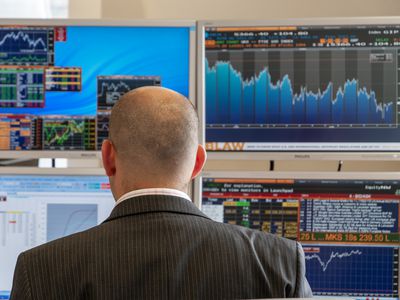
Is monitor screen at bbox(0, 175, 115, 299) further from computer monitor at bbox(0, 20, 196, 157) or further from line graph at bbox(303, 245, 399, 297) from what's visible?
line graph at bbox(303, 245, 399, 297)

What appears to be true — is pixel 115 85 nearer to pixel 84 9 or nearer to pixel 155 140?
pixel 155 140

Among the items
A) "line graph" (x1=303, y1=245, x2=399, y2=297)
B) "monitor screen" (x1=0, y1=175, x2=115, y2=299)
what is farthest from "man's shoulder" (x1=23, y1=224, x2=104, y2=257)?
"line graph" (x1=303, y1=245, x2=399, y2=297)

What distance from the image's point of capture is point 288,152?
70.9 inches

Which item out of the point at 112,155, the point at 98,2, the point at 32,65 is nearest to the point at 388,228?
the point at 112,155

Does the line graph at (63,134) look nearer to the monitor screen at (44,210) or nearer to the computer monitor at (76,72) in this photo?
the computer monitor at (76,72)

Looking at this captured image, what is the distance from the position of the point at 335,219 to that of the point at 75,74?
0.94 meters

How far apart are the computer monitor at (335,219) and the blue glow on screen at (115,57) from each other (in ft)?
1.22

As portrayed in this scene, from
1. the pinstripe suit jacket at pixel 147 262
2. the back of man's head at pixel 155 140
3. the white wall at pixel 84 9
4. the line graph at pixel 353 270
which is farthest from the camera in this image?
the white wall at pixel 84 9

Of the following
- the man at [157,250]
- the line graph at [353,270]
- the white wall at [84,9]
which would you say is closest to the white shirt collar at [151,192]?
the man at [157,250]

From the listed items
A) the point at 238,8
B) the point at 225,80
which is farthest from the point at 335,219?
the point at 238,8

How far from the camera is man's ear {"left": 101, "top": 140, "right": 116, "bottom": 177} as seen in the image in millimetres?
1205

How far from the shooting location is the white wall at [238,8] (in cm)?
265

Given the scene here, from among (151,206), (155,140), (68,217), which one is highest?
(155,140)

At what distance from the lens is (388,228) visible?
1760mm
